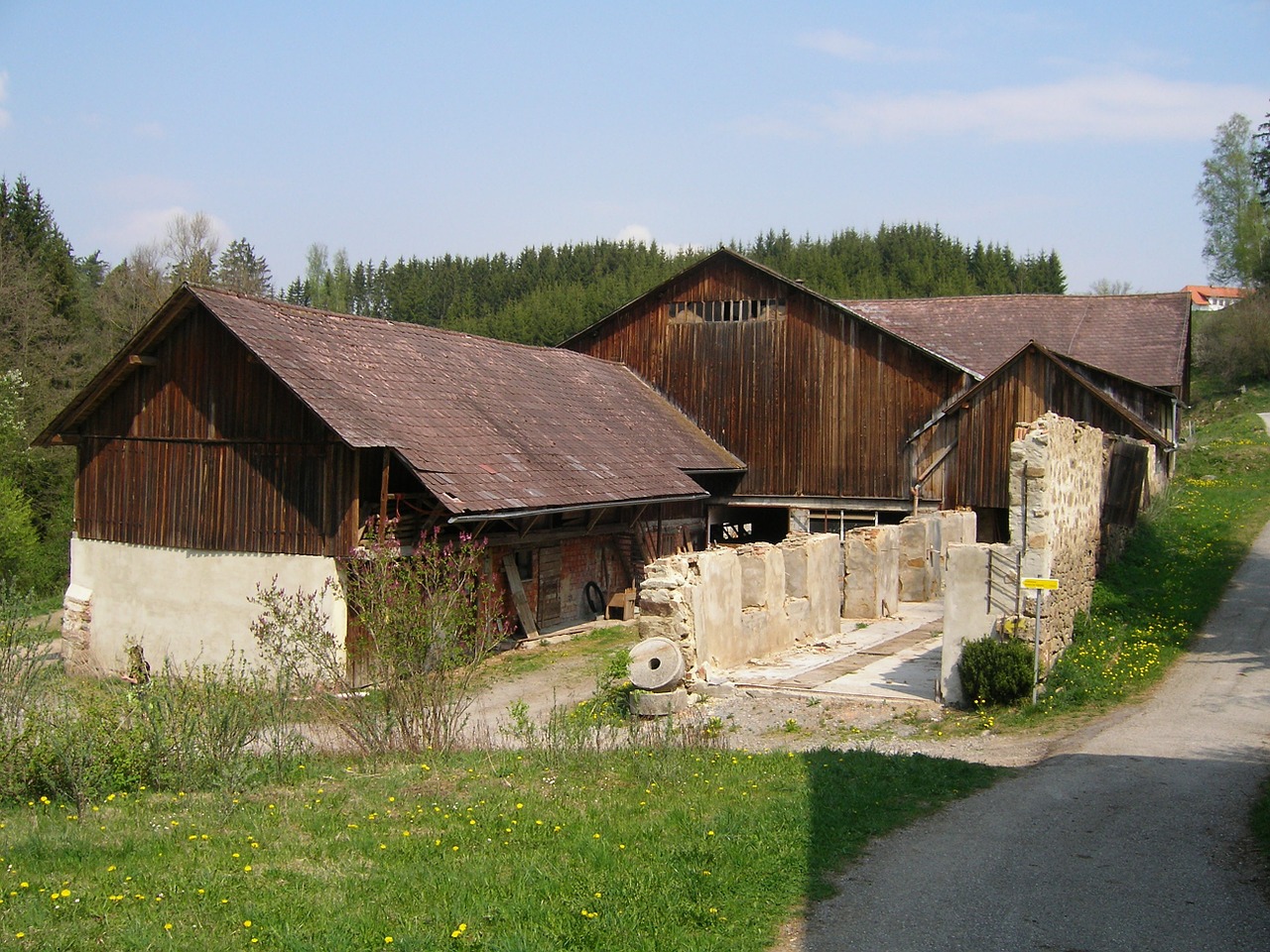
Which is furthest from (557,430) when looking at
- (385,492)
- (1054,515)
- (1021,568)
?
A: (1021,568)

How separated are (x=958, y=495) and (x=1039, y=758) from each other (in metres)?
15.6

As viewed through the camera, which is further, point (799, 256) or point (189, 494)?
point (799, 256)

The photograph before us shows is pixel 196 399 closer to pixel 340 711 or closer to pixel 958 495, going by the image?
pixel 340 711

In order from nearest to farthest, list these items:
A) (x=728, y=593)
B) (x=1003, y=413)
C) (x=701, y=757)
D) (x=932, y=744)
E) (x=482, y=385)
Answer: (x=701, y=757)
(x=932, y=744)
(x=728, y=593)
(x=482, y=385)
(x=1003, y=413)

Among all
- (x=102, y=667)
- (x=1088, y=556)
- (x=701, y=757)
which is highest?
(x=1088, y=556)

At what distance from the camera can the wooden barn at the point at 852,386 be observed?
25297 mm

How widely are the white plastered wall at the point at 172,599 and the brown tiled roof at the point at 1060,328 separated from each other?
58.7ft

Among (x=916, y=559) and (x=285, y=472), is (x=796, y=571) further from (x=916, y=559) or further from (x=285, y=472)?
(x=285, y=472)

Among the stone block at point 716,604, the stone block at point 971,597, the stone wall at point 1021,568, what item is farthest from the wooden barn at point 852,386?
the stone block at point 971,597

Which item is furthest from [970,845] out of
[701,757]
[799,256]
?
[799,256]

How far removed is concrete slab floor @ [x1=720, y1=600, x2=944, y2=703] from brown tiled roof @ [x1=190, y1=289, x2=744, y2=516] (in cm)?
486

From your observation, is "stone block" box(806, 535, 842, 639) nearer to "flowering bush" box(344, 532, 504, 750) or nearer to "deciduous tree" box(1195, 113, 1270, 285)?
"flowering bush" box(344, 532, 504, 750)

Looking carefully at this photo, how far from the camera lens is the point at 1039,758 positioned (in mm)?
10805

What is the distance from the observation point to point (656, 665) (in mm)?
14172
